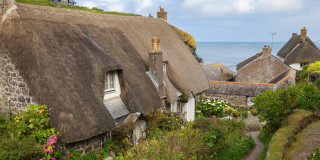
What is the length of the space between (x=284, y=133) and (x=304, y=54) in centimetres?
3615

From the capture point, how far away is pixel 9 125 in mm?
9805

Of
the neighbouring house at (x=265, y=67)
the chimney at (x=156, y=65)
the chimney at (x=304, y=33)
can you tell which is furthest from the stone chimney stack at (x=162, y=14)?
the chimney at (x=304, y=33)

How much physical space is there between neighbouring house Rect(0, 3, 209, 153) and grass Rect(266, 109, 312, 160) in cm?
573

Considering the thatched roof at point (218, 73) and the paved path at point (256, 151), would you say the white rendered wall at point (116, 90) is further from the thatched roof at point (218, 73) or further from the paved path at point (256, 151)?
the thatched roof at point (218, 73)

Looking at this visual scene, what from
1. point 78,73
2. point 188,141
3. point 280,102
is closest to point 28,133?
point 78,73

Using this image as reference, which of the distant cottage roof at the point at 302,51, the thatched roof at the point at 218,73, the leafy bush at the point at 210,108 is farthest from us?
the distant cottage roof at the point at 302,51

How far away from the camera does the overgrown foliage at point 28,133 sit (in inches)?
337

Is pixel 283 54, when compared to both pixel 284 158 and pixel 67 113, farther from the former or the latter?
pixel 67 113

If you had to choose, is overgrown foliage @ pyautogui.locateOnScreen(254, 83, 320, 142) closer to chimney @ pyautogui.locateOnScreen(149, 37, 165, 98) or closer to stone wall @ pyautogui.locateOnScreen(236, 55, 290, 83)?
chimney @ pyautogui.locateOnScreen(149, 37, 165, 98)

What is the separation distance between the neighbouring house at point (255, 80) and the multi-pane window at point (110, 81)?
20.2 metres

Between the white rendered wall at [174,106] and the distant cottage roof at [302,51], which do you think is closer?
the white rendered wall at [174,106]

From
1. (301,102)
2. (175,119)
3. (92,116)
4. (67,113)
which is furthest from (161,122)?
(301,102)

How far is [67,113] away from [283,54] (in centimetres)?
4980

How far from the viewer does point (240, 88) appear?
30.9m
